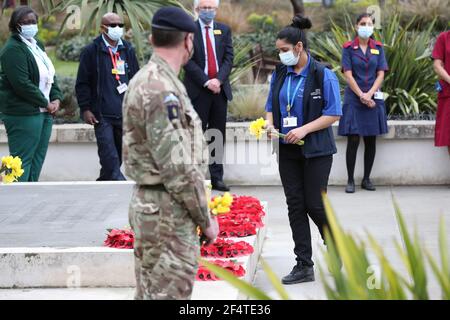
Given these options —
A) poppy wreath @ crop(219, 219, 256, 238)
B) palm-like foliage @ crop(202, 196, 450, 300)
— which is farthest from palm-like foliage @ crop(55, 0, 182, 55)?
palm-like foliage @ crop(202, 196, 450, 300)

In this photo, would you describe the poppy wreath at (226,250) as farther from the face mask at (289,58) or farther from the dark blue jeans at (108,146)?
the dark blue jeans at (108,146)

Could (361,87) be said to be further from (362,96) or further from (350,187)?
(350,187)

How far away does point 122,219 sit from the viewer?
766 centimetres

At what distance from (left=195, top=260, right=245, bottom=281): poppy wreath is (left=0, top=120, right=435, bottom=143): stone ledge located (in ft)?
14.8

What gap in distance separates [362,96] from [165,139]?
6426 millimetres

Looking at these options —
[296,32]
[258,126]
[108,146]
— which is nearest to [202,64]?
[108,146]

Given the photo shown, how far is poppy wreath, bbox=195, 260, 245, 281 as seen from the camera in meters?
6.32

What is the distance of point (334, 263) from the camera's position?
3885 millimetres

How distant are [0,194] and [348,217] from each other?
319cm

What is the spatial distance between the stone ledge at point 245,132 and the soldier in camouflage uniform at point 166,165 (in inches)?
254

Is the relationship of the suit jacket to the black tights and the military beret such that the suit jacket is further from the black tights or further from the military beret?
the military beret

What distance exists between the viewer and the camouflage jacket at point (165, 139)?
14.2 feet
